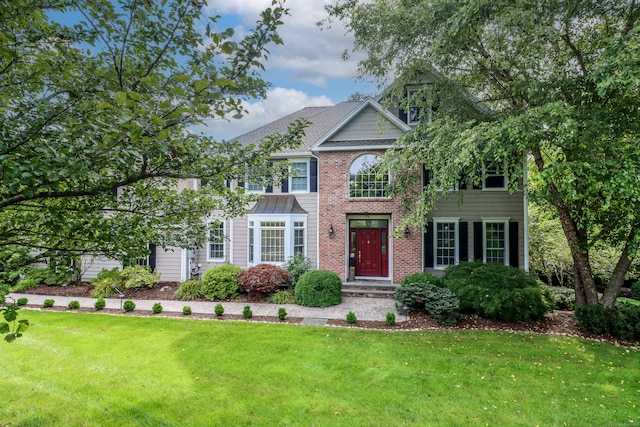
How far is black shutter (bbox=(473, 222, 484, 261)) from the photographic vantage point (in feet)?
41.2

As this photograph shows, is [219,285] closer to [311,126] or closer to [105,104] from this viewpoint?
[311,126]

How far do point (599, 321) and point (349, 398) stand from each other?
7.80m

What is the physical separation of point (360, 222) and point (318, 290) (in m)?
4.05

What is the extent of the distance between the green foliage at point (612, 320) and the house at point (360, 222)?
374cm

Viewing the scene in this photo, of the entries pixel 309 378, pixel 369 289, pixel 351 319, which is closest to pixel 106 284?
pixel 351 319

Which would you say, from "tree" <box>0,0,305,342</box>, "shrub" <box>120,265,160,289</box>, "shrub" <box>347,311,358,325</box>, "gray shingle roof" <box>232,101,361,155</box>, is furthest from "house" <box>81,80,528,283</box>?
"tree" <box>0,0,305,342</box>

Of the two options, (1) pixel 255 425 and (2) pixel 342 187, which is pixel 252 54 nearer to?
(1) pixel 255 425

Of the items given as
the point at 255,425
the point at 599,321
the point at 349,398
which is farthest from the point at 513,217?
the point at 255,425

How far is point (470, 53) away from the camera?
30.4 ft

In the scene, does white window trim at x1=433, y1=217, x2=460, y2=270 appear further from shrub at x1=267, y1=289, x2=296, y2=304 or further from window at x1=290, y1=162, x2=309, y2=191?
shrub at x1=267, y1=289, x2=296, y2=304

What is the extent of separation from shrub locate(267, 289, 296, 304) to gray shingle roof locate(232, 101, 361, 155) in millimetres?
6019

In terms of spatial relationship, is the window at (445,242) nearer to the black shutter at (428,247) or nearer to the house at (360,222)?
the house at (360,222)

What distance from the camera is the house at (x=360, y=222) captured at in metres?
12.4

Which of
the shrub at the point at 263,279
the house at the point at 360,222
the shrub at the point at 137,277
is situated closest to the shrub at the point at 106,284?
the shrub at the point at 137,277
